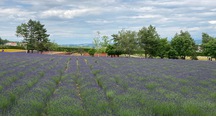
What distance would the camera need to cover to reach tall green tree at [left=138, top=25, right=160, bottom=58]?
188ft

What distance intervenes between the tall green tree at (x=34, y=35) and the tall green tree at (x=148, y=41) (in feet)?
89.7

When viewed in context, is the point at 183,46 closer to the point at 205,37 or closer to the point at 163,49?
the point at 163,49

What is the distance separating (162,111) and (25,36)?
69.9m

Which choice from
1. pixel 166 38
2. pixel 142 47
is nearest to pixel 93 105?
pixel 142 47

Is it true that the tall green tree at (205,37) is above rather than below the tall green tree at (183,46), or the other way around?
above

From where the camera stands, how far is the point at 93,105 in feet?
20.2

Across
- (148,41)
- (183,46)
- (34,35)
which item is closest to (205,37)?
Result: (183,46)

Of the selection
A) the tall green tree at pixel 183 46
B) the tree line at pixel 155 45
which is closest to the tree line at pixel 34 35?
the tree line at pixel 155 45

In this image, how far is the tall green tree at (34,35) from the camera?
229ft

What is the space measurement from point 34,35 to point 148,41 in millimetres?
31381

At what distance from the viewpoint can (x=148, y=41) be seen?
5703cm

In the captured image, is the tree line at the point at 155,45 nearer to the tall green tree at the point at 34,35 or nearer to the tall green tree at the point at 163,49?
the tall green tree at the point at 163,49

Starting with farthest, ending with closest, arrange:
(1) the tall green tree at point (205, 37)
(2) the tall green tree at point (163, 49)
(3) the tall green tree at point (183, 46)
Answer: (1) the tall green tree at point (205, 37), (2) the tall green tree at point (163, 49), (3) the tall green tree at point (183, 46)

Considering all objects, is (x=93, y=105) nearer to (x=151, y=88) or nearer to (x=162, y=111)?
(x=162, y=111)
